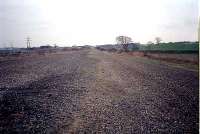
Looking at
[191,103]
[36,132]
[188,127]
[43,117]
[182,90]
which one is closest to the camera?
[36,132]

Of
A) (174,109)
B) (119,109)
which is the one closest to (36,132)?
(119,109)

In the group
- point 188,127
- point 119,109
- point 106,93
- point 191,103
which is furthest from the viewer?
point 106,93

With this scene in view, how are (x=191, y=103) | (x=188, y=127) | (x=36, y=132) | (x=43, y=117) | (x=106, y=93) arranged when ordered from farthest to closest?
(x=106, y=93), (x=191, y=103), (x=43, y=117), (x=188, y=127), (x=36, y=132)

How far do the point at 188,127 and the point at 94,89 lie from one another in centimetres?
765

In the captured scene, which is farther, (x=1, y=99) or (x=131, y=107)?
(x=1, y=99)

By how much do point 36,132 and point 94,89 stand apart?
7898mm

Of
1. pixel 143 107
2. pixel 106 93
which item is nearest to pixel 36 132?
pixel 143 107

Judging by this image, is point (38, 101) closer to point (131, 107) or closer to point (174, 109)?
point (131, 107)

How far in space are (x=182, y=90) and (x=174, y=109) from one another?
472 centimetres

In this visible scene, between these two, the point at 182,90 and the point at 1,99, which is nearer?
the point at 1,99

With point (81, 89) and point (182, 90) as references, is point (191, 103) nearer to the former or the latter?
point (182, 90)

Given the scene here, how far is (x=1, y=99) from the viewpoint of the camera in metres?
13.4

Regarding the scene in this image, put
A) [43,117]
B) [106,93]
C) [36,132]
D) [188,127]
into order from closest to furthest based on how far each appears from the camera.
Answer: [36,132]
[188,127]
[43,117]
[106,93]

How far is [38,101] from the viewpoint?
12.7 metres
